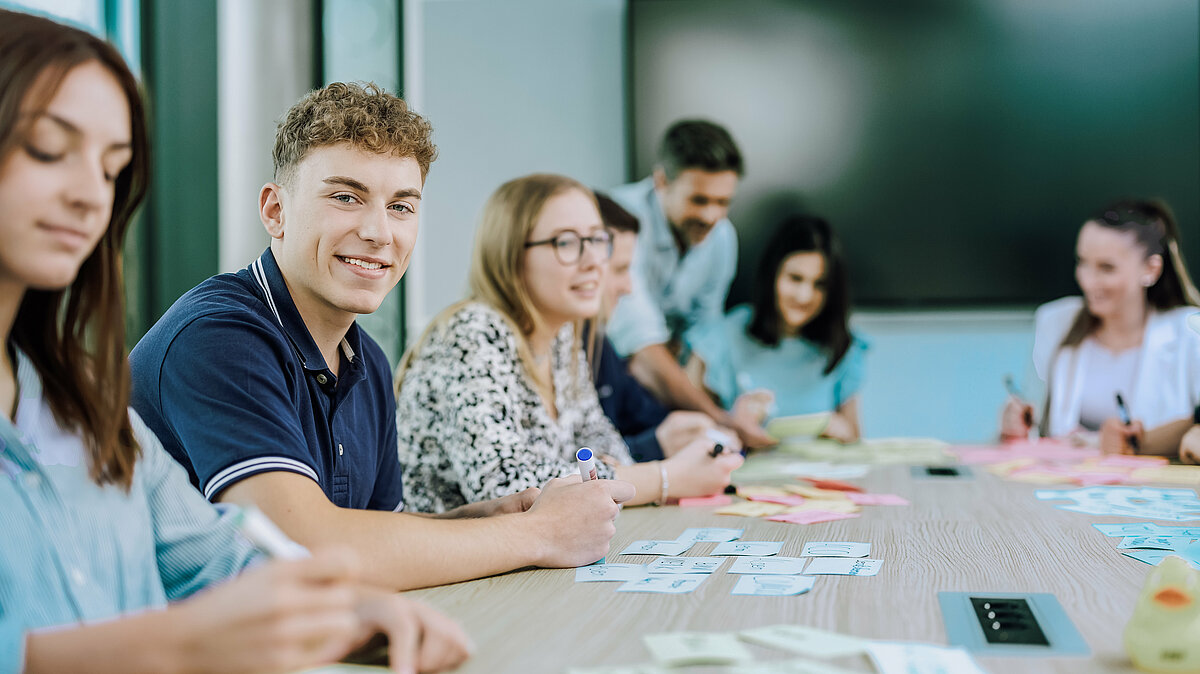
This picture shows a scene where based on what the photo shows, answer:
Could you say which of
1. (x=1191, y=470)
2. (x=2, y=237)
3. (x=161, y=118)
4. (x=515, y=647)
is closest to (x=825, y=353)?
(x=1191, y=470)

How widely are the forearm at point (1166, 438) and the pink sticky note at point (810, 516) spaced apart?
3.97 feet

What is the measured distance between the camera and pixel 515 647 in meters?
0.87

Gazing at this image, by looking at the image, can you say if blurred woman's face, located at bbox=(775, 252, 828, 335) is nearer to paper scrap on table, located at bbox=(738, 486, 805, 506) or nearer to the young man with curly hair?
paper scrap on table, located at bbox=(738, 486, 805, 506)

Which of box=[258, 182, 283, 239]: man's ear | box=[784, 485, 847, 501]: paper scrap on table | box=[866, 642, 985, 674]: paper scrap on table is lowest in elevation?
box=[784, 485, 847, 501]: paper scrap on table

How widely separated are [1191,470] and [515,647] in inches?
70.1

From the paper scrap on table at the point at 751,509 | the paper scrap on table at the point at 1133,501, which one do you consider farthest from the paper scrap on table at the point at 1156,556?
the paper scrap on table at the point at 751,509

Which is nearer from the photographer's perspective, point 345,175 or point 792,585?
point 792,585

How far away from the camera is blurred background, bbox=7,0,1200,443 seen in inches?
143

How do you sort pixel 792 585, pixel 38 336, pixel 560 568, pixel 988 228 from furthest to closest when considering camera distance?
pixel 988 228, pixel 560 568, pixel 792 585, pixel 38 336

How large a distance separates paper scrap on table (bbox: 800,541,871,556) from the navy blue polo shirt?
24.3 inches

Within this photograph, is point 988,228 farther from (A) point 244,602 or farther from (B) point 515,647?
(A) point 244,602

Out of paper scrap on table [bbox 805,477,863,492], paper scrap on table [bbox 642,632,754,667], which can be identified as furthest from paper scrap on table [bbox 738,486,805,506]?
paper scrap on table [bbox 642,632,754,667]

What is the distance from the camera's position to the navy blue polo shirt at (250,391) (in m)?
1.05

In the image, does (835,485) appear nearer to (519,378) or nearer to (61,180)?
(519,378)
